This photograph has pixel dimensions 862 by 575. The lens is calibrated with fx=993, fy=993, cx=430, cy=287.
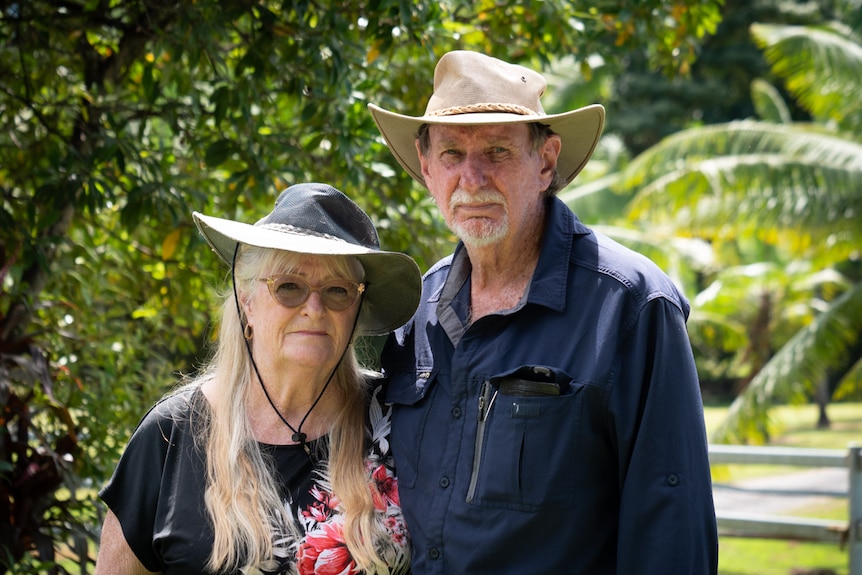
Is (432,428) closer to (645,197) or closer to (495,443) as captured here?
(495,443)

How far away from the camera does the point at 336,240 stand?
2.81 metres

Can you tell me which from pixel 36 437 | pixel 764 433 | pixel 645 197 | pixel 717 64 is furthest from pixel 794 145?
pixel 717 64

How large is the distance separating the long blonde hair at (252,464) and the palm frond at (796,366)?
43.8 feet

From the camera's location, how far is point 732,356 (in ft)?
103

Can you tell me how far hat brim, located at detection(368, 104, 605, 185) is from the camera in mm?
2740

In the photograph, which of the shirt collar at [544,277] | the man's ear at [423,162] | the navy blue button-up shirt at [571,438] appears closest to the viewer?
the navy blue button-up shirt at [571,438]

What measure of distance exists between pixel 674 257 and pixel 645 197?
557 centimetres

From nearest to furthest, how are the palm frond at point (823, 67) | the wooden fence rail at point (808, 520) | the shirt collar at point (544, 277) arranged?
the shirt collar at point (544, 277), the wooden fence rail at point (808, 520), the palm frond at point (823, 67)

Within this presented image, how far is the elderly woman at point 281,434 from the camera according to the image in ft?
8.75

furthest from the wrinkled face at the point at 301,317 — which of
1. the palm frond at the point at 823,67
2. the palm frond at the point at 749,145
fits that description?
the palm frond at the point at 823,67

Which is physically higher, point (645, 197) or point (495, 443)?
point (645, 197)

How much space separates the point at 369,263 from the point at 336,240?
0.17 meters

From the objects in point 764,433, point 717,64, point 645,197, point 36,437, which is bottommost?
point 764,433

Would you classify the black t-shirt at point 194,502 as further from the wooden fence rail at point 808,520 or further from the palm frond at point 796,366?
the palm frond at point 796,366
